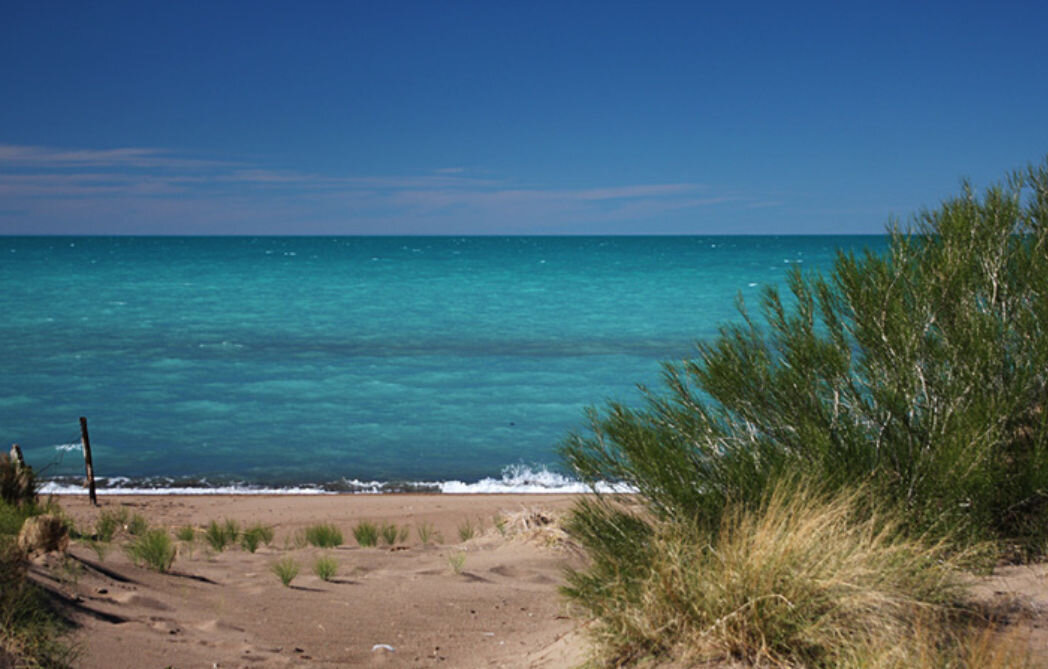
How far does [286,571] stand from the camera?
6.72 m

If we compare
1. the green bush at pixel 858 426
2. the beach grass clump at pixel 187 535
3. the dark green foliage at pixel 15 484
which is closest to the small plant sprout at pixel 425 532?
the beach grass clump at pixel 187 535

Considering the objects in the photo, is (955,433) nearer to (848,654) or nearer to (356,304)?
(848,654)

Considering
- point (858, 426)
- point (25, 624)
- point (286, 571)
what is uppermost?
point (858, 426)

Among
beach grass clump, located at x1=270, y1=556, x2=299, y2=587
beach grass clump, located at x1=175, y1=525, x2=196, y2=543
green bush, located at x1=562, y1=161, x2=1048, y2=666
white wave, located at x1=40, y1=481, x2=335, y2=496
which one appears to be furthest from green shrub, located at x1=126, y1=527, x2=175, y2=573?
white wave, located at x1=40, y1=481, x2=335, y2=496

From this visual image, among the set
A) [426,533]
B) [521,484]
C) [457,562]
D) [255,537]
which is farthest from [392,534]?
[521,484]

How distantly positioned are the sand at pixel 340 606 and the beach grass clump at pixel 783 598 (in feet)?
1.65

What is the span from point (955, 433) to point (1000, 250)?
1.43 m

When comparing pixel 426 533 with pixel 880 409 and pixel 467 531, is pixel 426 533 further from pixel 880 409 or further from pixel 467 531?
pixel 880 409

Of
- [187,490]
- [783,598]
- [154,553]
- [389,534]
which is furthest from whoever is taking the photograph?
[187,490]

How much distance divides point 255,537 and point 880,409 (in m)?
6.22

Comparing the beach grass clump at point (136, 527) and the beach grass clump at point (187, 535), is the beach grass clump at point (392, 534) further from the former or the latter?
the beach grass clump at point (136, 527)

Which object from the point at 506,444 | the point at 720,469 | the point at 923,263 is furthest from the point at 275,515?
the point at 923,263

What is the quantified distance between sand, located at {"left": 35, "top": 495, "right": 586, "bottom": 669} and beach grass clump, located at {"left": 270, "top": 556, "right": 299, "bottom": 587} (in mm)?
89

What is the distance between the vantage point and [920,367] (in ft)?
15.8
